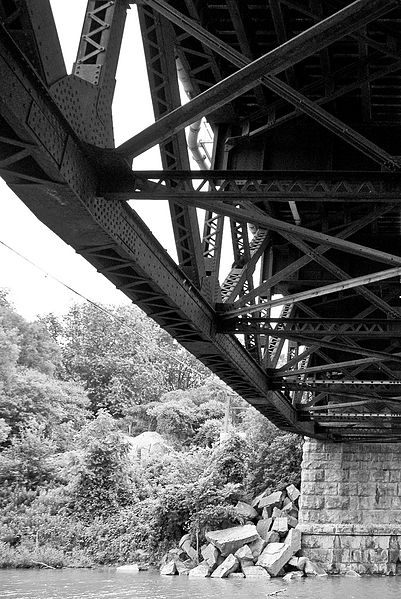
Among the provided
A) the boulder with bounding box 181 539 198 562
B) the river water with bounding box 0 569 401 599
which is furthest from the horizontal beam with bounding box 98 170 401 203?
the boulder with bounding box 181 539 198 562

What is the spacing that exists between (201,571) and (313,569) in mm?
3649

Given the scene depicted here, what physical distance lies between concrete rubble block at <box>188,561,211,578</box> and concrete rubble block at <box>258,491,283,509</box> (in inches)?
191

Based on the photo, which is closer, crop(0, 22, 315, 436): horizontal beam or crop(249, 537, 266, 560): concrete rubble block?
crop(0, 22, 315, 436): horizontal beam

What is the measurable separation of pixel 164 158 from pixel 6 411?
3852cm

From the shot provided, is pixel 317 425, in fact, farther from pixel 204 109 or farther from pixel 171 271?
pixel 204 109

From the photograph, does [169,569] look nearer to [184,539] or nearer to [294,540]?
[184,539]

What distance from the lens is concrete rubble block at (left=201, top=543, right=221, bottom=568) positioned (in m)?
27.8

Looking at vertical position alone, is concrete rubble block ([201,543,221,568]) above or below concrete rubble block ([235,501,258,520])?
below

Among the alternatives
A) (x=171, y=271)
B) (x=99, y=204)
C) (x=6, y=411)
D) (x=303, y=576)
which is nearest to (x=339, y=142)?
(x=171, y=271)

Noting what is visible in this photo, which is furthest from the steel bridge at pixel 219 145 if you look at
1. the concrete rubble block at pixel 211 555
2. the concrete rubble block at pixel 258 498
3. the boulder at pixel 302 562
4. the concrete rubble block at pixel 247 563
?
the concrete rubble block at pixel 258 498

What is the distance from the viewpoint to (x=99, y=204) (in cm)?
735

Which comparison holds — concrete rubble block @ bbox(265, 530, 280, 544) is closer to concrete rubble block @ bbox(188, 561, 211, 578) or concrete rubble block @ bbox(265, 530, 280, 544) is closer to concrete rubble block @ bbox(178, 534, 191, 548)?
concrete rubble block @ bbox(188, 561, 211, 578)

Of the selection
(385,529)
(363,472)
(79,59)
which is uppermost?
(79,59)

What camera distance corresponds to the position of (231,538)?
2867cm
